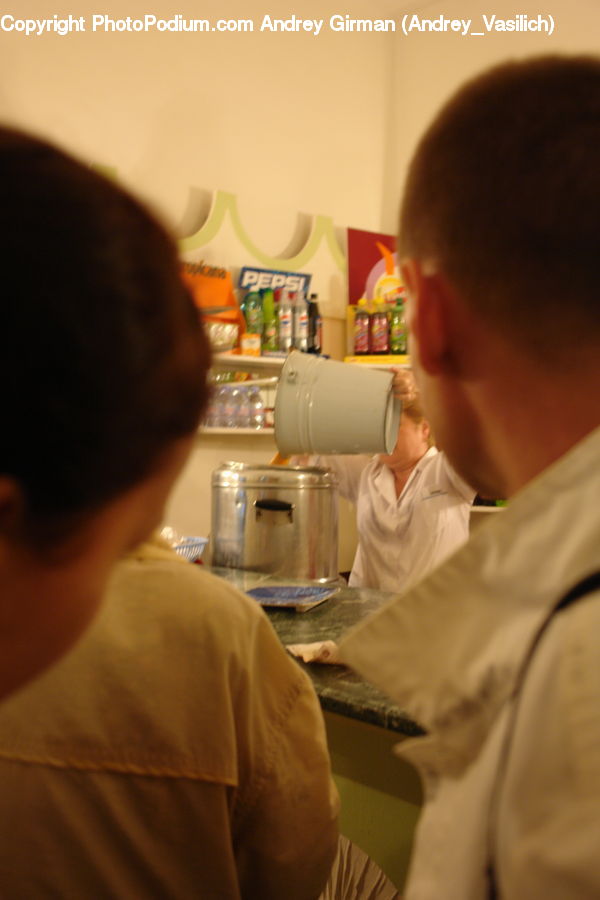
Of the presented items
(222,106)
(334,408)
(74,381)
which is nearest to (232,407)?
(222,106)

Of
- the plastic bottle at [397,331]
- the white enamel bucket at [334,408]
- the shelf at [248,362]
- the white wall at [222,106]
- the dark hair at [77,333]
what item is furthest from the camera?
the plastic bottle at [397,331]

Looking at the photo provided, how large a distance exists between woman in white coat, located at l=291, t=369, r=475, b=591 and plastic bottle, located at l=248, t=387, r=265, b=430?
55 centimetres

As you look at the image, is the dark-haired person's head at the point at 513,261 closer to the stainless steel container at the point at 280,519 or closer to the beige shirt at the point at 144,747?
the beige shirt at the point at 144,747

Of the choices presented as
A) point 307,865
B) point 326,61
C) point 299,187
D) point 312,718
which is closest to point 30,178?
point 312,718

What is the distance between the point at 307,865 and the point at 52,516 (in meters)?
0.57

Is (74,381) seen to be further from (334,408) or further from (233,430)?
(233,430)

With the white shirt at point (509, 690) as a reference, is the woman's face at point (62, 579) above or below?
above

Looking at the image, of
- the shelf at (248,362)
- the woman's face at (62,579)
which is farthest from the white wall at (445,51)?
the woman's face at (62,579)

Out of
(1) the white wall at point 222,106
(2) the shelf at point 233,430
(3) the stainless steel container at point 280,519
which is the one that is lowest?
(3) the stainless steel container at point 280,519

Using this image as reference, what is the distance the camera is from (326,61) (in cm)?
355

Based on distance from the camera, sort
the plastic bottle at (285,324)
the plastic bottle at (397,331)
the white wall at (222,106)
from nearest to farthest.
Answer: the white wall at (222,106)
the plastic bottle at (285,324)
the plastic bottle at (397,331)

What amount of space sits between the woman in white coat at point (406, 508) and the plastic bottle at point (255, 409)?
546 millimetres

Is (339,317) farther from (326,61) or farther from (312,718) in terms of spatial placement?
(312,718)

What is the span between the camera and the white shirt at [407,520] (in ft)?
7.73
